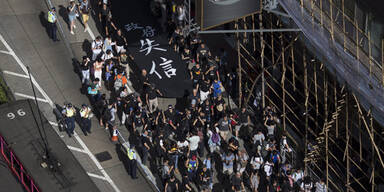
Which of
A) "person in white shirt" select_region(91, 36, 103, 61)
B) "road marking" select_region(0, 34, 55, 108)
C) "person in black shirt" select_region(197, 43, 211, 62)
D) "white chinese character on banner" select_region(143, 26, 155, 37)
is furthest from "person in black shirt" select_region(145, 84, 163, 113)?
"road marking" select_region(0, 34, 55, 108)

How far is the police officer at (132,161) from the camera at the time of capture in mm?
26766

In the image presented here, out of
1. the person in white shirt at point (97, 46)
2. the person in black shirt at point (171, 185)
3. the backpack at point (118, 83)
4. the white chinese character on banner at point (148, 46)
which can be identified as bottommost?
the person in black shirt at point (171, 185)

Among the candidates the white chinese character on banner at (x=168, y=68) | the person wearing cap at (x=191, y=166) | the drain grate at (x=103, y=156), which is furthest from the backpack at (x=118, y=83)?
the person wearing cap at (x=191, y=166)

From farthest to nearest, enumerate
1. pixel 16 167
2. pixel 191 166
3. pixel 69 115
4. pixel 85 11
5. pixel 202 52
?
1. pixel 85 11
2. pixel 202 52
3. pixel 69 115
4. pixel 191 166
5. pixel 16 167

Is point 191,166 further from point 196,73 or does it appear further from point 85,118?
point 196,73

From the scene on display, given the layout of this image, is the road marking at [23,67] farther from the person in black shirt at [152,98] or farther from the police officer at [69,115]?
the person in black shirt at [152,98]

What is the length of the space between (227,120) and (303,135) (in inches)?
116

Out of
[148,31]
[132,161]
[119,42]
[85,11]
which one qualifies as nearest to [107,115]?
[132,161]

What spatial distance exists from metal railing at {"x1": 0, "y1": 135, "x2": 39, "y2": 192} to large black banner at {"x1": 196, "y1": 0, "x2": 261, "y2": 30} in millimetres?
7088

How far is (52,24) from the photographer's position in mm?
32188

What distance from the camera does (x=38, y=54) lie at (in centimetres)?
3181

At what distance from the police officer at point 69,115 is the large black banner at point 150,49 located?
3905mm

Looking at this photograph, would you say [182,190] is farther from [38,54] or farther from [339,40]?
[38,54]

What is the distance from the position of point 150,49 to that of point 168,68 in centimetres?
130
